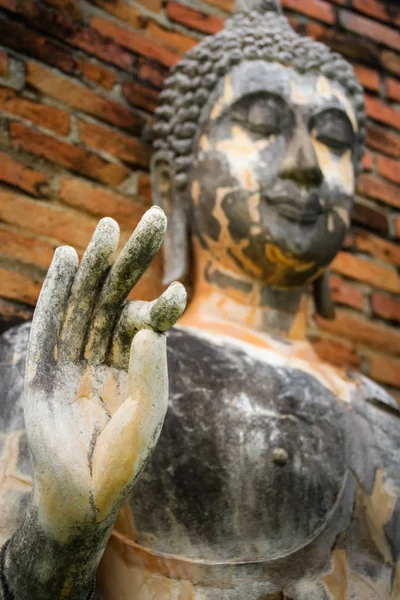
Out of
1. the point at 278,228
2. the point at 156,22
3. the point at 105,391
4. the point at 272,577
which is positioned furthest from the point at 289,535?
A: the point at 156,22

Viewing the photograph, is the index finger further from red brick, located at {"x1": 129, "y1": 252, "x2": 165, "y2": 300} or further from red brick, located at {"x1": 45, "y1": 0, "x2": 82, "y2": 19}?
red brick, located at {"x1": 45, "y1": 0, "x2": 82, "y2": 19}

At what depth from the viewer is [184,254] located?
241cm

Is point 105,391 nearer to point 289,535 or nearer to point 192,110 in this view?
point 289,535

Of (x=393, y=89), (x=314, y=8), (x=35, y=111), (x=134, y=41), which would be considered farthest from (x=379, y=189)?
(x=35, y=111)

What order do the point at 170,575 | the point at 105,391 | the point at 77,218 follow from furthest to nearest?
the point at 77,218
the point at 170,575
the point at 105,391

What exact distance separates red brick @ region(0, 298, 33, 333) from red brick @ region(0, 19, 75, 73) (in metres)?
0.66

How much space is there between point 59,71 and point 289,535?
53.5 inches

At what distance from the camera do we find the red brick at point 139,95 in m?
2.77

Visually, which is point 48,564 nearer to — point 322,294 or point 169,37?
point 322,294

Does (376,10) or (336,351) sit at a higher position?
(376,10)

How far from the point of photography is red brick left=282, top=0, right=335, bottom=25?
319 cm

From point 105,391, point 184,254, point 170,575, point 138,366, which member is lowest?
point 170,575

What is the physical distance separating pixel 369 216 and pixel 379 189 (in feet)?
0.34

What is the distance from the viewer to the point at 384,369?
2.96 meters
